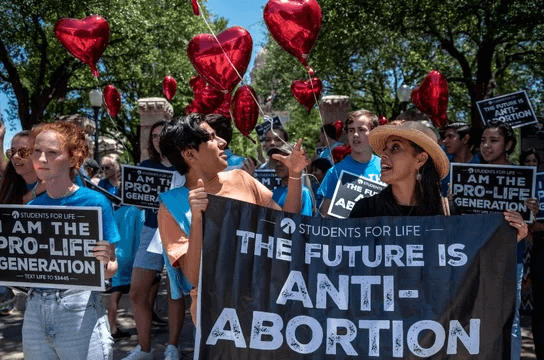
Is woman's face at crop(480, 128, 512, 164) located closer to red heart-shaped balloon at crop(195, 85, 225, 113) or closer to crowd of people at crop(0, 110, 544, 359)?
crowd of people at crop(0, 110, 544, 359)

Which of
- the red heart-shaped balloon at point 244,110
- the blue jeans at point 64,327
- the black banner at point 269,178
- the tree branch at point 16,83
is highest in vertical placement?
the tree branch at point 16,83

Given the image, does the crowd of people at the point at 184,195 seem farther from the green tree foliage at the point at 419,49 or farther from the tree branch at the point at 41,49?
the tree branch at the point at 41,49

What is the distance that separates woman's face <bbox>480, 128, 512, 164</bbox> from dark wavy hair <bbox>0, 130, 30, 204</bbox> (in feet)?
11.7

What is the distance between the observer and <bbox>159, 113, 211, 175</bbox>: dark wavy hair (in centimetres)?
296

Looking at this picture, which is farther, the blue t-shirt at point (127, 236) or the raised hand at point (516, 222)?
the blue t-shirt at point (127, 236)

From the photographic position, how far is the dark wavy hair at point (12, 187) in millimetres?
3586

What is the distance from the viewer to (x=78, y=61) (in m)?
19.2

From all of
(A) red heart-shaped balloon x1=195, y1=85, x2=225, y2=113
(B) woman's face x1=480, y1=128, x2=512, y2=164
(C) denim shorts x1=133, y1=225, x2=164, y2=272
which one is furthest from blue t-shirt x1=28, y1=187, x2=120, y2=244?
(A) red heart-shaped balloon x1=195, y1=85, x2=225, y2=113

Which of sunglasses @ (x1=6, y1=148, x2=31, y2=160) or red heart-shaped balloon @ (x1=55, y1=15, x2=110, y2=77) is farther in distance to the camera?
red heart-shaped balloon @ (x1=55, y1=15, x2=110, y2=77)

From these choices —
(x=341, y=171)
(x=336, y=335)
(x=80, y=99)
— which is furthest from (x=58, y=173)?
(x=80, y=99)

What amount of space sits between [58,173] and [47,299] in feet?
2.05

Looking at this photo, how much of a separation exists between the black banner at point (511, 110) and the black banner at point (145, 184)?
422 centimetres

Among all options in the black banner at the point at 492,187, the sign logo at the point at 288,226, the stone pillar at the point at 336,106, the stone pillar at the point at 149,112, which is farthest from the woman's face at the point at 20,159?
the stone pillar at the point at 336,106

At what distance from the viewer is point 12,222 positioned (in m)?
3.13
